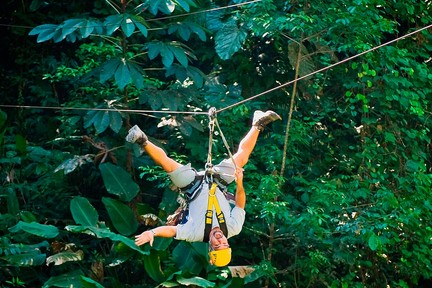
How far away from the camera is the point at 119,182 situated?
614cm

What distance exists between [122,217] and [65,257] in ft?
1.53

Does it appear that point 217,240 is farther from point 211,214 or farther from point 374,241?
point 374,241

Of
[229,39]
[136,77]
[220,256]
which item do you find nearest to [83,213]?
[136,77]

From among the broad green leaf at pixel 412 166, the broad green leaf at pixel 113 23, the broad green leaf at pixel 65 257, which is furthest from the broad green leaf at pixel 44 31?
the broad green leaf at pixel 412 166

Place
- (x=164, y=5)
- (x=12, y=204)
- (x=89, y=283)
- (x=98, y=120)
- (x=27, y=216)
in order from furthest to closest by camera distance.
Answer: (x=12, y=204), (x=27, y=216), (x=98, y=120), (x=89, y=283), (x=164, y=5)

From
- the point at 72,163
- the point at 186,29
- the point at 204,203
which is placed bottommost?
the point at 72,163

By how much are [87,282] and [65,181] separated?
1.31 meters

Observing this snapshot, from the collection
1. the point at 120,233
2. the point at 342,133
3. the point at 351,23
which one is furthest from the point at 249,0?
the point at 120,233

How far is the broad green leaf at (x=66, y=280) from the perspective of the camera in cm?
587

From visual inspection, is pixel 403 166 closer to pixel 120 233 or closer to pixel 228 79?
pixel 228 79

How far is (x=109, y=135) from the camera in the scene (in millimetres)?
6520

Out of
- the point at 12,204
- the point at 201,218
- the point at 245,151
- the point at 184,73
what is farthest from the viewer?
the point at 12,204

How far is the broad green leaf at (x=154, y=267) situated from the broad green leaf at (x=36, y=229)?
0.62 metres

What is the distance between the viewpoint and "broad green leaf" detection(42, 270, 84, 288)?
587 centimetres
